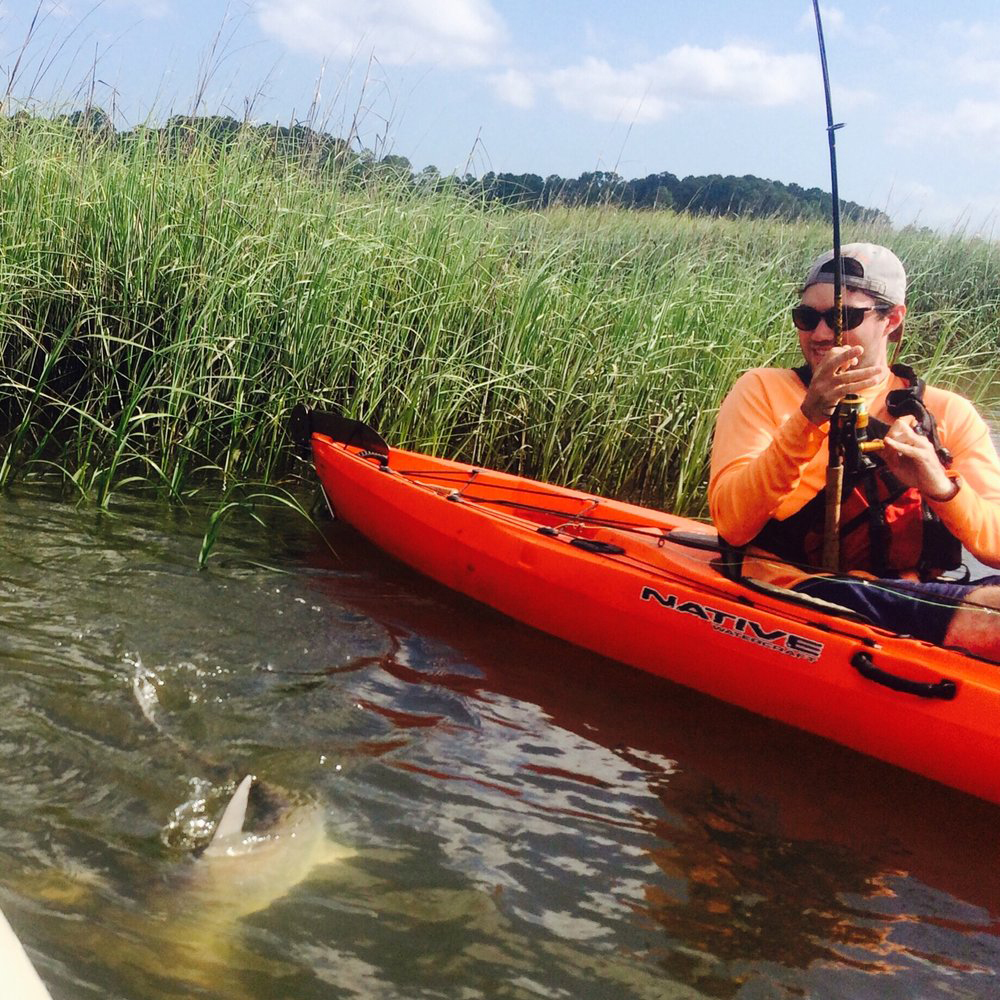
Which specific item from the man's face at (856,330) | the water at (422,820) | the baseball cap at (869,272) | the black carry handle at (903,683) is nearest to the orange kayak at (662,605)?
the black carry handle at (903,683)

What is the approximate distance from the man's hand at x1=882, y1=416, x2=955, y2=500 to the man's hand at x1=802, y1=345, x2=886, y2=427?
0.81 ft

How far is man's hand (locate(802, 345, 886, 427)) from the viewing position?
8.54ft

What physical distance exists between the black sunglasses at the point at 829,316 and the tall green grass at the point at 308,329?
1.86m

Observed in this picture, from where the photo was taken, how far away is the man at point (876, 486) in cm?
290

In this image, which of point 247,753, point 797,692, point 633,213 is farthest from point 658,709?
point 633,213

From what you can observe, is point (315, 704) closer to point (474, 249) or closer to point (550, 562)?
point (550, 562)

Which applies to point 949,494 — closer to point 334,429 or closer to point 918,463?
point 918,463

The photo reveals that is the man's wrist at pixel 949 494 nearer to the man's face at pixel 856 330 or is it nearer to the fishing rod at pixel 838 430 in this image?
the fishing rod at pixel 838 430

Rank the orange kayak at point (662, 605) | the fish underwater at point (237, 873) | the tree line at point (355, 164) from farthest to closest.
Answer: the tree line at point (355, 164) < the orange kayak at point (662, 605) < the fish underwater at point (237, 873)

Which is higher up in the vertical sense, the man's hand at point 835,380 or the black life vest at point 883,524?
the man's hand at point 835,380

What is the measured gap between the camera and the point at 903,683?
115 inches

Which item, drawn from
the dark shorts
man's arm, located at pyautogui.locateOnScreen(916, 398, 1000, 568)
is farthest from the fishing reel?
the dark shorts

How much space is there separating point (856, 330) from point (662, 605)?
3.34 ft

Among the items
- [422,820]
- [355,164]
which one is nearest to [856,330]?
[422,820]
